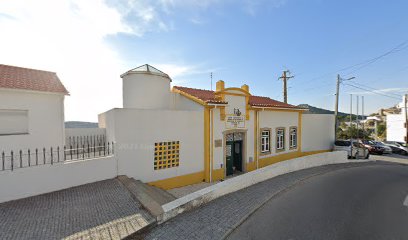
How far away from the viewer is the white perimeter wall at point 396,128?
37250 millimetres

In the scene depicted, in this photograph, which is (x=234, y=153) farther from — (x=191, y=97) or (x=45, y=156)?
(x=45, y=156)

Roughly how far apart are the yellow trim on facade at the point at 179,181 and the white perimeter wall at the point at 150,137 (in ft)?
0.67

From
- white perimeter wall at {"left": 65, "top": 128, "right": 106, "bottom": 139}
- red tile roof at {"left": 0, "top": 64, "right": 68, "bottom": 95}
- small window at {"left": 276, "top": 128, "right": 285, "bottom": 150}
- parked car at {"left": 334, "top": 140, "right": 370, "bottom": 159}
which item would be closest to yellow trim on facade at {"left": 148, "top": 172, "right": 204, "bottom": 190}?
white perimeter wall at {"left": 65, "top": 128, "right": 106, "bottom": 139}

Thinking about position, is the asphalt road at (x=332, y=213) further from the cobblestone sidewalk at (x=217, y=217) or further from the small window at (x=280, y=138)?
the small window at (x=280, y=138)

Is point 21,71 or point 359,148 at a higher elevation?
point 21,71

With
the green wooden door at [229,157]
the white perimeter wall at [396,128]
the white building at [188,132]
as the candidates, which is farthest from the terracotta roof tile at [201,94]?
the white perimeter wall at [396,128]

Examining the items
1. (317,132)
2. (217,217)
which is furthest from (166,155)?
(317,132)

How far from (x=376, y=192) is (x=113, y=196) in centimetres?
1175

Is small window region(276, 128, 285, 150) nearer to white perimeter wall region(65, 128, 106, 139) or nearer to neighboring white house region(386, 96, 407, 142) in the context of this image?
white perimeter wall region(65, 128, 106, 139)

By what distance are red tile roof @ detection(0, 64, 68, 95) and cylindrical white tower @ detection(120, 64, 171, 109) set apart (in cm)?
355

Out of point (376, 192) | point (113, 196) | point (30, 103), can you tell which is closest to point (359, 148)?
point (376, 192)

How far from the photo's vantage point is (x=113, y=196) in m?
7.05

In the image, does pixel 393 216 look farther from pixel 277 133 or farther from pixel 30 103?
pixel 30 103

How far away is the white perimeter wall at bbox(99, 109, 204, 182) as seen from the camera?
9102 mm
